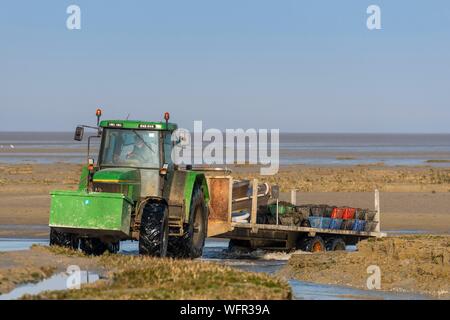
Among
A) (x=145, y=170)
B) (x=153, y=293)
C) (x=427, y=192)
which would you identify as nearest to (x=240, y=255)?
(x=145, y=170)

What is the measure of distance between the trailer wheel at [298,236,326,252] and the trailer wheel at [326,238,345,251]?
0.25 m

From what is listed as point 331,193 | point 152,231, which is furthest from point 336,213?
point 331,193

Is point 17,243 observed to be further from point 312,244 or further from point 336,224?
point 336,224

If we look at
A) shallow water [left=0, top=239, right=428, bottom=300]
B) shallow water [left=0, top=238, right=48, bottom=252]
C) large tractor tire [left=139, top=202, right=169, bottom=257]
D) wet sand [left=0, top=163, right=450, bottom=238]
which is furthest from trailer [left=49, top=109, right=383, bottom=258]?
wet sand [left=0, top=163, right=450, bottom=238]

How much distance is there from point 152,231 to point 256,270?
8.07 feet

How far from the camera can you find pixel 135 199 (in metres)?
17.5

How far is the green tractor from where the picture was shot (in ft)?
54.4

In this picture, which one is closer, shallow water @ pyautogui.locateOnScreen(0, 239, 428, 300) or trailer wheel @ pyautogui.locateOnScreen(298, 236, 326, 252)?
shallow water @ pyautogui.locateOnScreen(0, 239, 428, 300)

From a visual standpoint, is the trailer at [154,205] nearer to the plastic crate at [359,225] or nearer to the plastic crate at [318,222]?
the plastic crate at [318,222]

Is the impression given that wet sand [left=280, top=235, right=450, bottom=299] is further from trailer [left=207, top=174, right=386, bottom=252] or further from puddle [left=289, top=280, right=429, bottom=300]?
trailer [left=207, top=174, right=386, bottom=252]
